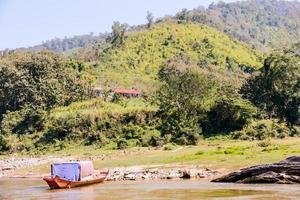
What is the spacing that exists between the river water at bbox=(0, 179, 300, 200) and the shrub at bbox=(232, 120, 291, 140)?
3217 centimetres

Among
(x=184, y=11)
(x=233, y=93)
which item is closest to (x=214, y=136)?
(x=233, y=93)

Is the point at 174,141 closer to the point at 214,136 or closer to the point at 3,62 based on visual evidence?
the point at 214,136

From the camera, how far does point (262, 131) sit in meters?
72.1

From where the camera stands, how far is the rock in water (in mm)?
36688

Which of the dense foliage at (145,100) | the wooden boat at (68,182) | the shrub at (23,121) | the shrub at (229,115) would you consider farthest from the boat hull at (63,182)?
the shrub at (23,121)

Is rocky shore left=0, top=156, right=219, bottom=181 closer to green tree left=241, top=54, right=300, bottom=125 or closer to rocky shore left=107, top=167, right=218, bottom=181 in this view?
rocky shore left=107, top=167, right=218, bottom=181

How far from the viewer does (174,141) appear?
72.6 m

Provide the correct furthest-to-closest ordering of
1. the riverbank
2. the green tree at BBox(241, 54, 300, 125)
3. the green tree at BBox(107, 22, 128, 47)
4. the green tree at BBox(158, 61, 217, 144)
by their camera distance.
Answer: the green tree at BBox(107, 22, 128, 47) → the green tree at BBox(241, 54, 300, 125) → the green tree at BBox(158, 61, 217, 144) → the riverbank

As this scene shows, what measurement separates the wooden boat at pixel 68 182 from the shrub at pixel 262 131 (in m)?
31.6

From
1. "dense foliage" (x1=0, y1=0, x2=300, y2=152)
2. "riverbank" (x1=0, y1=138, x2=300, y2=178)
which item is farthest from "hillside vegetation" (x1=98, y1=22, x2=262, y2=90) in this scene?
"riverbank" (x1=0, y1=138, x2=300, y2=178)

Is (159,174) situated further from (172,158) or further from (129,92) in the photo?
(129,92)

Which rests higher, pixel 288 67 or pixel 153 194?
pixel 288 67

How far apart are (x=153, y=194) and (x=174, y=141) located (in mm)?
38469

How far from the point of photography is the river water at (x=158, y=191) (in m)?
32.0
